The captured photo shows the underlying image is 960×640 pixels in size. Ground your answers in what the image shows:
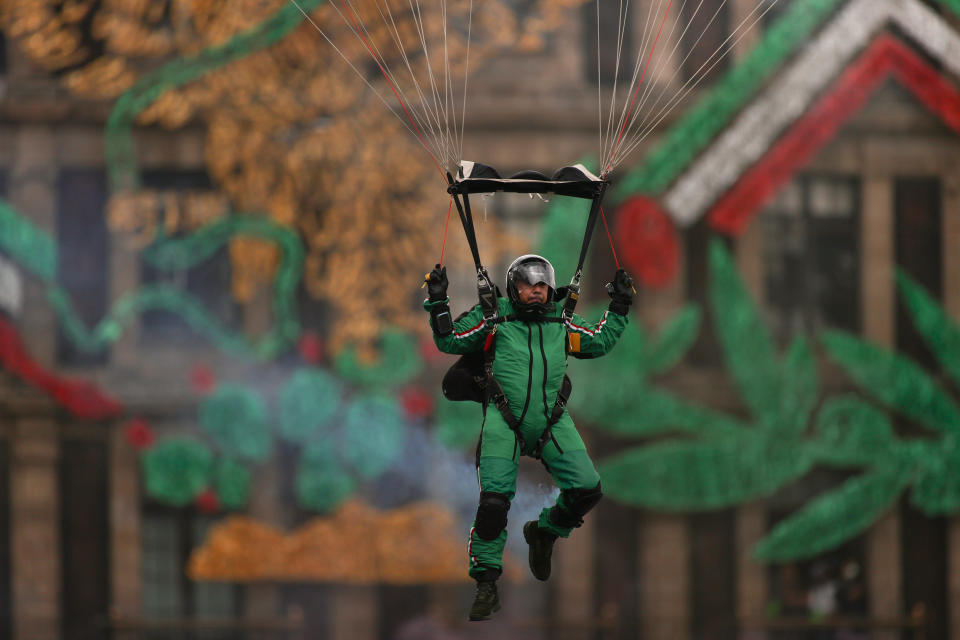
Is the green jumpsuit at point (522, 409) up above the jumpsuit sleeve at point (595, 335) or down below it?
below

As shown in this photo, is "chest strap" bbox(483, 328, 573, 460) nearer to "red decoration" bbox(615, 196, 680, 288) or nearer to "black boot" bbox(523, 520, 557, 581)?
"black boot" bbox(523, 520, 557, 581)

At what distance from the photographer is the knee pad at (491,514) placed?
8875mm

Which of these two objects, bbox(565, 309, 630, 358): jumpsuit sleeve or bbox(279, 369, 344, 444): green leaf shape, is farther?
bbox(279, 369, 344, 444): green leaf shape

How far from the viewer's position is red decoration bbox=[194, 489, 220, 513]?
66.2ft

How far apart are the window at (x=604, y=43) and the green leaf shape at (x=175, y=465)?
7721 mm

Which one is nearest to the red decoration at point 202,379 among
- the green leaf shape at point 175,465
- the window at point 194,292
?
the window at point 194,292

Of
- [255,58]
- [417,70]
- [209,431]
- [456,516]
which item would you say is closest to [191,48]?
[255,58]

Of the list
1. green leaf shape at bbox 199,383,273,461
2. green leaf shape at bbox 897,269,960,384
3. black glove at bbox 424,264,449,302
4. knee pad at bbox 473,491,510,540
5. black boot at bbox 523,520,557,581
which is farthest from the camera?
green leaf shape at bbox 897,269,960,384

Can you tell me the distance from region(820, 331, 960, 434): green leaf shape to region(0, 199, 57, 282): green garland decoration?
37.0 ft

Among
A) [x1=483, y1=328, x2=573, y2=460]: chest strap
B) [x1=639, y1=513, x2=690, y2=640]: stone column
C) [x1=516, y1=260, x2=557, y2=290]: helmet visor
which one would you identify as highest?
[x1=516, y1=260, x2=557, y2=290]: helmet visor

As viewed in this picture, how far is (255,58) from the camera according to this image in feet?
65.5

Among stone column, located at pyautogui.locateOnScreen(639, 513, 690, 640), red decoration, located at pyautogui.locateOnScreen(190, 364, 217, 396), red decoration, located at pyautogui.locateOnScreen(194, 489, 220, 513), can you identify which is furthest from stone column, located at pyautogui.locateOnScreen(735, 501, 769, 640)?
red decoration, located at pyautogui.locateOnScreen(190, 364, 217, 396)

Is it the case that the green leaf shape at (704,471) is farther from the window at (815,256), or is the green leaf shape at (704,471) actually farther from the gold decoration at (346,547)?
the gold decoration at (346,547)

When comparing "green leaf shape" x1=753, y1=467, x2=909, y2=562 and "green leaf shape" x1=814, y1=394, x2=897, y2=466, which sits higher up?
"green leaf shape" x1=814, y1=394, x2=897, y2=466
